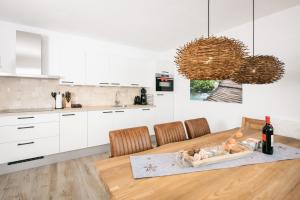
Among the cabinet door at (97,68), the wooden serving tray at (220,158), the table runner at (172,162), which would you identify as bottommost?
the table runner at (172,162)

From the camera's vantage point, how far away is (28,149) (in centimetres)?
258

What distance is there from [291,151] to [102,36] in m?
3.41

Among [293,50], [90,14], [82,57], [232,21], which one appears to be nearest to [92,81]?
[82,57]

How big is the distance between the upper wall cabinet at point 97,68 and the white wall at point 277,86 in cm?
241

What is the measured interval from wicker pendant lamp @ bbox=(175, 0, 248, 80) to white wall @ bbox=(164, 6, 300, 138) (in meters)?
1.92

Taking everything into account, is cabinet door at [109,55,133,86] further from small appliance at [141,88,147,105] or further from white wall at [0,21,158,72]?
small appliance at [141,88,147,105]

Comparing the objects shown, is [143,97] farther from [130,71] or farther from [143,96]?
[130,71]

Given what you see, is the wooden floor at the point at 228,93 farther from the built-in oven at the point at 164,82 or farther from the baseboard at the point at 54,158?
the baseboard at the point at 54,158

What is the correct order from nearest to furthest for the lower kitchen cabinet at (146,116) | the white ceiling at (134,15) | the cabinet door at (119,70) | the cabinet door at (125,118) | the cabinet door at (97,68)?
the white ceiling at (134,15)
the cabinet door at (97,68)
the cabinet door at (125,118)
the cabinet door at (119,70)
the lower kitchen cabinet at (146,116)

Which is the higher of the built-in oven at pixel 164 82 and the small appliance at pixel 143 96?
the built-in oven at pixel 164 82

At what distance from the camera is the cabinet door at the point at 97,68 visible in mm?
3352

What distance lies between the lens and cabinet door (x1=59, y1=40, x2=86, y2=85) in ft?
10.2

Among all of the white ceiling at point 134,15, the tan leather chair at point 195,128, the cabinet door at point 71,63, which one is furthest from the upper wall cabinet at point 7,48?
the tan leather chair at point 195,128

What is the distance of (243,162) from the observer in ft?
3.88
